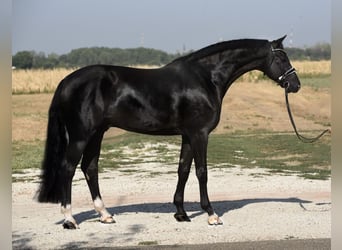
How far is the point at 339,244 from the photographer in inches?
109

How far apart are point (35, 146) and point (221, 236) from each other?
14098mm

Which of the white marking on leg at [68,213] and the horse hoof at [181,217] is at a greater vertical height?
the white marking on leg at [68,213]

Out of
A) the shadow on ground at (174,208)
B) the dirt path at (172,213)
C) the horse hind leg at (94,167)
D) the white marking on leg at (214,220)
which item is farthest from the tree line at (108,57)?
the white marking on leg at (214,220)

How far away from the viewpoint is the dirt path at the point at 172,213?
7.04m

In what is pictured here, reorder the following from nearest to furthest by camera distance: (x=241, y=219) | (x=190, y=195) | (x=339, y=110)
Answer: (x=339, y=110)
(x=241, y=219)
(x=190, y=195)

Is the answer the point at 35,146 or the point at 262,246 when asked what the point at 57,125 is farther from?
the point at 35,146

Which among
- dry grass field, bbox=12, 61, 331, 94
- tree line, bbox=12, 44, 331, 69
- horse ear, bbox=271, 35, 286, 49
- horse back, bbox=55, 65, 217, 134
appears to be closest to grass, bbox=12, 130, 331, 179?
horse ear, bbox=271, 35, 286, 49

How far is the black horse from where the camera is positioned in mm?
7530

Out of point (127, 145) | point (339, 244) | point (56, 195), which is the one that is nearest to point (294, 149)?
point (127, 145)

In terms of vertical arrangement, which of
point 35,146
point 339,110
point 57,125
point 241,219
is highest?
point 339,110

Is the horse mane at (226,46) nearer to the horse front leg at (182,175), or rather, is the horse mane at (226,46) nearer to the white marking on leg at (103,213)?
the horse front leg at (182,175)

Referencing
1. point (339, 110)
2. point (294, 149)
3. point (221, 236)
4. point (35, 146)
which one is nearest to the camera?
point (339, 110)

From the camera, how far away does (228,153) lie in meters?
17.2

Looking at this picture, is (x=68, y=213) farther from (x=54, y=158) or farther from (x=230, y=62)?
(x=230, y=62)
